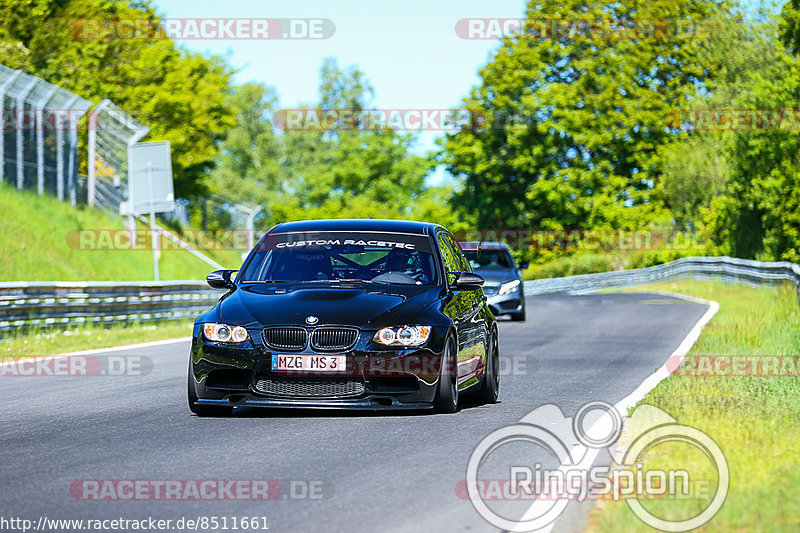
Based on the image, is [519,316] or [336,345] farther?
[519,316]

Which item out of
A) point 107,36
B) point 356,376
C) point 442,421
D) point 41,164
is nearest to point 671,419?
point 442,421

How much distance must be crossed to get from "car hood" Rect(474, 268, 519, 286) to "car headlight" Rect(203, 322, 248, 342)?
16161 mm

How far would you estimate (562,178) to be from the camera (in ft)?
209

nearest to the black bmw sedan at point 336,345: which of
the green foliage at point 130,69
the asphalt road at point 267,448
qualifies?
the asphalt road at point 267,448

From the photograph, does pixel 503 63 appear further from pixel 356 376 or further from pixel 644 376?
pixel 356 376

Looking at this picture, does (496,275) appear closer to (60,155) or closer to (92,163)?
(60,155)

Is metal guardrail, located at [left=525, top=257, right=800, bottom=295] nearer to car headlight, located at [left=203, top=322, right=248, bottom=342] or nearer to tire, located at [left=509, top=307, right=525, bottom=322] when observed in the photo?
tire, located at [left=509, top=307, right=525, bottom=322]

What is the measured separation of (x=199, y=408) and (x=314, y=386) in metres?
1.16

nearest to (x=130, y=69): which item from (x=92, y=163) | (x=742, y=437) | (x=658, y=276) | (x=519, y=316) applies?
(x=92, y=163)

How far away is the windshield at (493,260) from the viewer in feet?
87.4

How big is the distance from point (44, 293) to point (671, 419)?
1335cm

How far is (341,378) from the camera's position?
9.36 meters

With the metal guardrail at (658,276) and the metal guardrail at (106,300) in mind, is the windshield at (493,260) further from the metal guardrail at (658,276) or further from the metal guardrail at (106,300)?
the metal guardrail at (658,276)

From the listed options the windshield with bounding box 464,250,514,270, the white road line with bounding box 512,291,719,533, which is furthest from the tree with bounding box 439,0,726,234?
the white road line with bounding box 512,291,719,533
